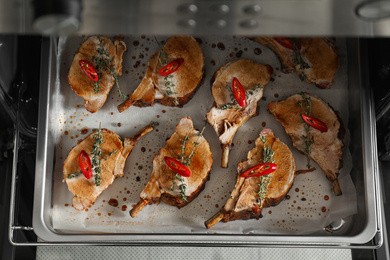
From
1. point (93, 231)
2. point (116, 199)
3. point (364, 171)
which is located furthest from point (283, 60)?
point (93, 231)

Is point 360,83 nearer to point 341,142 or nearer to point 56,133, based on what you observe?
point 341,142

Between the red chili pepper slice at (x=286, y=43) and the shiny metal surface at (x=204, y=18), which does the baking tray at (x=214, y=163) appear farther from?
the shiny metal surface at (x=204, y=18)

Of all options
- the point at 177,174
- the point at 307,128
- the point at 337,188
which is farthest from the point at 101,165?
the point at 337,188

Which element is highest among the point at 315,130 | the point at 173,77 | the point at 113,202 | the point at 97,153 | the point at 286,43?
the point at 286,43

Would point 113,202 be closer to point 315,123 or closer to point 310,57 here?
point 315,123

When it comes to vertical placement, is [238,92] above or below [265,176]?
above

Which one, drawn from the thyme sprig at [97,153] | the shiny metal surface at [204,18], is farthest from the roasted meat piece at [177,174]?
the shiny metal surface at [204,18]

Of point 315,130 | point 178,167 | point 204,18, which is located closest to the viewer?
point 204,18
